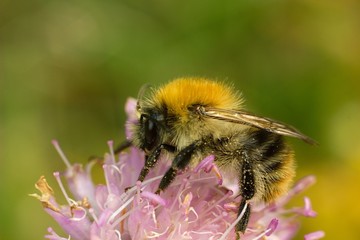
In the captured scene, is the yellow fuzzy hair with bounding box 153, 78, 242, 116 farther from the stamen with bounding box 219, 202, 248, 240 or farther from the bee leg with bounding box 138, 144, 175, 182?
the stamen with bounding box 219, 202, 248, 240

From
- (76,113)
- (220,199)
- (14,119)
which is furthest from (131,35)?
(220,199)

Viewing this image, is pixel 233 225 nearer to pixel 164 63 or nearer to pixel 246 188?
pixel 246 188

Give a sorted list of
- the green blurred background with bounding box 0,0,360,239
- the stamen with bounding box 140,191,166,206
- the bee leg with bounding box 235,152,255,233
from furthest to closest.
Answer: the green blurred background with bounding box 0,0,360,239 → the bee leg with bounding box 235,152,255,233 → the stamen with bounding box 140,191,166,206

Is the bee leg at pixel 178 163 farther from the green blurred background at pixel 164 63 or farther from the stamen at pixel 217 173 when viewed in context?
the green blurred background at pixel 164 63

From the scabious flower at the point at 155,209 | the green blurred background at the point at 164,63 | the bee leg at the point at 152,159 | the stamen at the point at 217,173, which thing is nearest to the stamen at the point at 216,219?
the scabious flower at the point at 155,209

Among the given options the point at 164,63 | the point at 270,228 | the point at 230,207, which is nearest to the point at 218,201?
the point at 230,207

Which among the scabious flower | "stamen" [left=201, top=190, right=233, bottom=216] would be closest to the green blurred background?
the scabious flower
